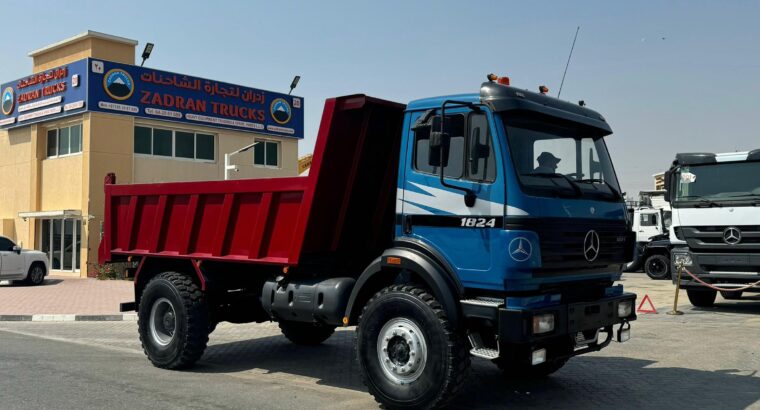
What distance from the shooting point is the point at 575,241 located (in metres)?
6.11

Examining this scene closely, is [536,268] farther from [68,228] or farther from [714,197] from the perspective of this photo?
[68,228]

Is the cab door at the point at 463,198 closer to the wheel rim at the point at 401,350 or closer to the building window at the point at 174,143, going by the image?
the wheel rim at the point at 401,350

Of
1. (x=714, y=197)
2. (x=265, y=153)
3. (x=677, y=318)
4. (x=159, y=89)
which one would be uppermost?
(x=159, y=89)

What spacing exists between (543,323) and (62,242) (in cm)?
2498

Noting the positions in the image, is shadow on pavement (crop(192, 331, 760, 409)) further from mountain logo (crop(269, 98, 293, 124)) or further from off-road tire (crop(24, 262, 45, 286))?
mountain logo (crop(269, 98, 293, 124))

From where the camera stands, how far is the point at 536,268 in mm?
5672

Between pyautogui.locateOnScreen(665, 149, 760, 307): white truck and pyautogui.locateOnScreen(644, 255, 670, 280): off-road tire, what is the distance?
Result: 9.44m

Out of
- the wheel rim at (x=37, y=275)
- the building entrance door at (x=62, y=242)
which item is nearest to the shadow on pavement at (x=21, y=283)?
the wheel rim at (x=37, y=275)

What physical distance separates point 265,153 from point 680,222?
2149 centimetres

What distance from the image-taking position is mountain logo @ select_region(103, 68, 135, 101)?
83.4 feet

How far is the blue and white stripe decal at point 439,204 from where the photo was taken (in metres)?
5.75

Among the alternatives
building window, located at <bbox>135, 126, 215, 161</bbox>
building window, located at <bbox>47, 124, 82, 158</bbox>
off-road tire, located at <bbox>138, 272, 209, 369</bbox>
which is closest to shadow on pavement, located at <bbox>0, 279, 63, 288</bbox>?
building window, located at <bbox>47, 124, 82, 158</bbox>

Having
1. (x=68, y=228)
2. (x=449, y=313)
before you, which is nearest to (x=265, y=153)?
(x=68, y=228)

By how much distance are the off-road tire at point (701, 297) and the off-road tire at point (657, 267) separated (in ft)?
27.4
